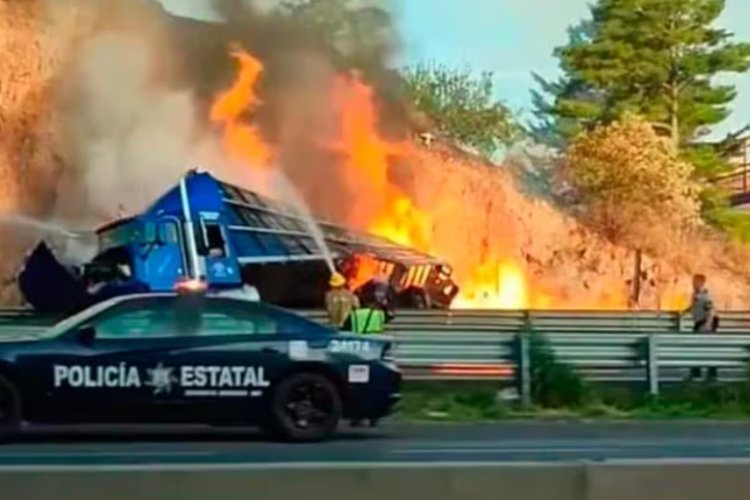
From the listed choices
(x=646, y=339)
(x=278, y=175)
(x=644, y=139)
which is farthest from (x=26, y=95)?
(x=646, y=339)

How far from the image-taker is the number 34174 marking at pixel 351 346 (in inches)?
674

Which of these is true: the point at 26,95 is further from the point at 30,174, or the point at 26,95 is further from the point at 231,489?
the point at 231,489

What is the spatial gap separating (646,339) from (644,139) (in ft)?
60.1

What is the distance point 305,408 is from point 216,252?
15.5 m

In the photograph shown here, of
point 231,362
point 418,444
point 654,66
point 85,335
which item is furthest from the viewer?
point 654,66

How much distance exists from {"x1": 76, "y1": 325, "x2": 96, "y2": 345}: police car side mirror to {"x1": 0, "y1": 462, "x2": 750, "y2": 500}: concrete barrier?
9.54 meters

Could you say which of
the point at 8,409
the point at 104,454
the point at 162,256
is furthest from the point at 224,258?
the point at 104,454

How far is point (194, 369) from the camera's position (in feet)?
55.4

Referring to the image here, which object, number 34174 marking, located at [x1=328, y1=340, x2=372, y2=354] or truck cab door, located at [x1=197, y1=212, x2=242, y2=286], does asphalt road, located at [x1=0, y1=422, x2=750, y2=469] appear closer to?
number 34174 marking, located at [x1=328, y1=340, x2=372, y2=354]

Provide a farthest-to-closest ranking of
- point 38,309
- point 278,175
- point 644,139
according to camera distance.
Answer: point 644,139
point 278,175
point 38,309

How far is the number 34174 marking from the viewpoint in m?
17.1

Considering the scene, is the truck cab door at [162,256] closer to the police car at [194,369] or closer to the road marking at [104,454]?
the police car at [194,369]

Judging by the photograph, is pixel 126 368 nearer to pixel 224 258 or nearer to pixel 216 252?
pixel 216 252

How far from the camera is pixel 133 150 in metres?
36.1
